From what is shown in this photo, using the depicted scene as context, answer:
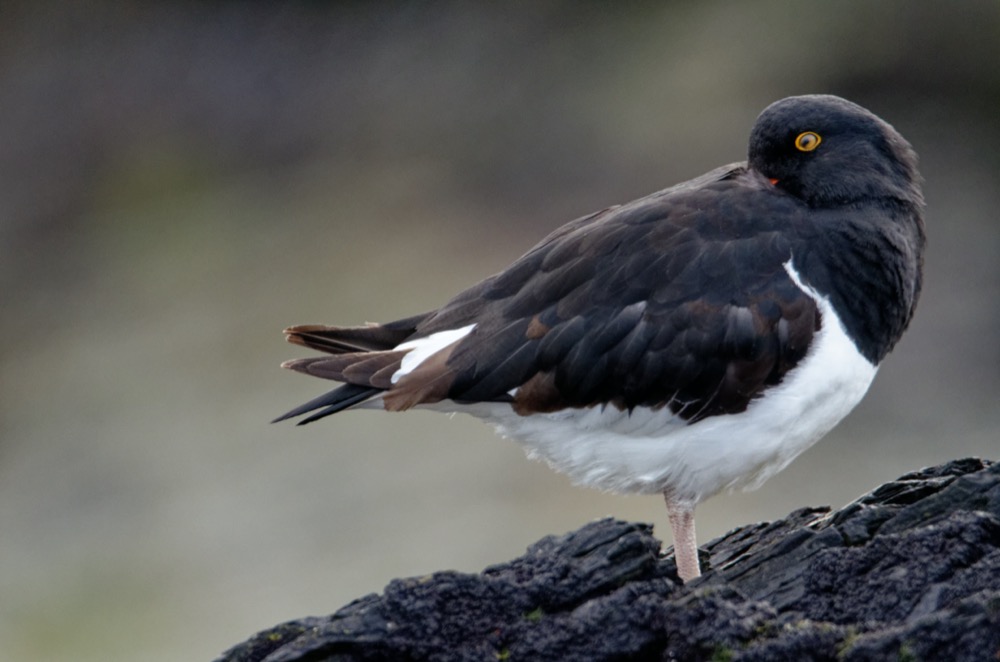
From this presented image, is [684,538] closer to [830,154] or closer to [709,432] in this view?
[709,432]

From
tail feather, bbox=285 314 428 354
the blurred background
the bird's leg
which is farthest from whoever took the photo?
the blurred background

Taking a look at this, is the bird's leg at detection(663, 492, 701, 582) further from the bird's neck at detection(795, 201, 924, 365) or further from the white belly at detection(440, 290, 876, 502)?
the bird's neck at detection(795, 201, 924, 365)

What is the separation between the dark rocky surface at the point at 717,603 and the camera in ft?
12.1

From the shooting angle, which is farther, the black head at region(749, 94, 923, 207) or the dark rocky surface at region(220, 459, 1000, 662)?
the black head at region(749, 94, 923, 207)

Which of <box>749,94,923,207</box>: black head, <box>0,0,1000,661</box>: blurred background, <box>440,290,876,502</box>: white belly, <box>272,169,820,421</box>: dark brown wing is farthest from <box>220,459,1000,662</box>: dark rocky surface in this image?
<box>0,0,1000,661</box>: blurred background

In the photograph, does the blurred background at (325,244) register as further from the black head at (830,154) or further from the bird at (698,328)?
the black head at (830,154)

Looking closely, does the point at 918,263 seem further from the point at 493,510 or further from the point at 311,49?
the point at 311,49

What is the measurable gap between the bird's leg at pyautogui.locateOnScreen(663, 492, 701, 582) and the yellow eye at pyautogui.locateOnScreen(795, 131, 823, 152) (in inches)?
56.8

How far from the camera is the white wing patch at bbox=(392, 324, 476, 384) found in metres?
5.26

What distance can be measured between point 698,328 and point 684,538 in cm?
79

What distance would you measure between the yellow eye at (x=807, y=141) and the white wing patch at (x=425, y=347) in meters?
1.45

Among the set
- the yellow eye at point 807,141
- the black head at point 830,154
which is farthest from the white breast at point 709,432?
the yellow eye at point 807,141

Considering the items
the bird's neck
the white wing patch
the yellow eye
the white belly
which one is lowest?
the white belly

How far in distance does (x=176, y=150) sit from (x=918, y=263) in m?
12.1
